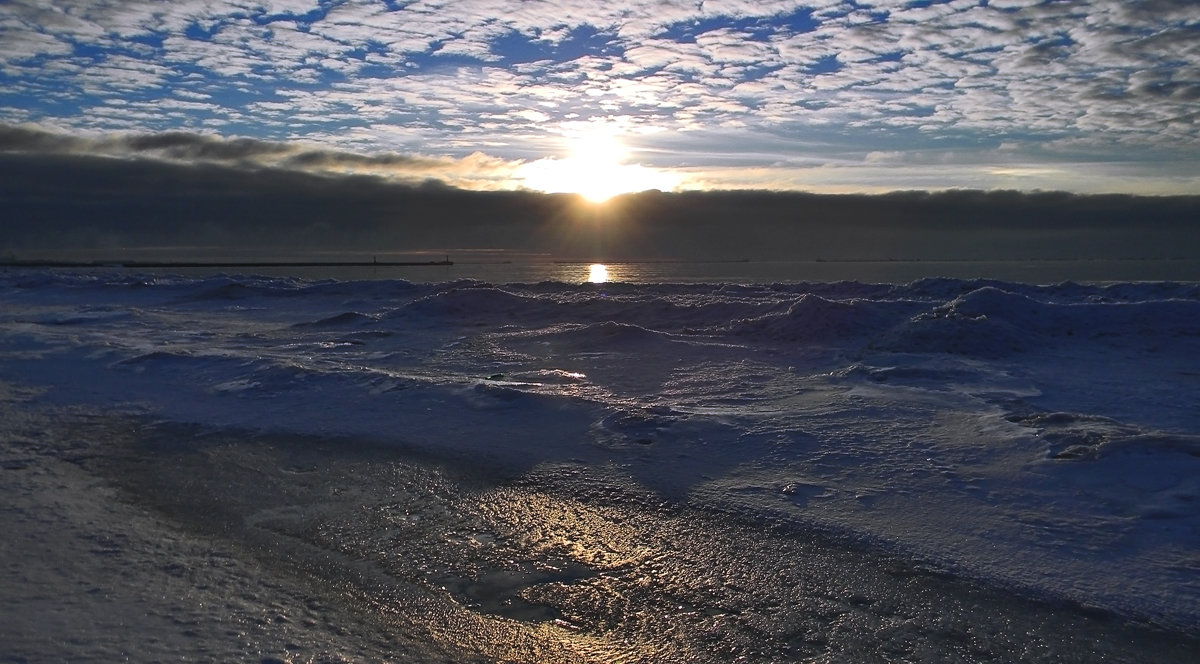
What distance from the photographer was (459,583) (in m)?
4.62

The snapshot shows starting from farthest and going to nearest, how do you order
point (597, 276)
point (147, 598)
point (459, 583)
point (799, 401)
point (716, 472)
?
point (597, 276) < point (799, 401) < point (716, 472) < point (459, 583) < point (147, 598)

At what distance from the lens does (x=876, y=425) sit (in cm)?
785

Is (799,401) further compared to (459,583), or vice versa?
(799,401)

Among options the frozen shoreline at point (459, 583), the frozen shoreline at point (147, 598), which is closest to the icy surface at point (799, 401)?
the frozen shoreline at point (459, 583)

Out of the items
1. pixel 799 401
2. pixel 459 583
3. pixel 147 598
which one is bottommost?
pixel 459 583

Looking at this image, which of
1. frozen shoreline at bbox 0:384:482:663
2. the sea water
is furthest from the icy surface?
frozen shoreline at bbox 0:384:482:663

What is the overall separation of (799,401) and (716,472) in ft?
9.10

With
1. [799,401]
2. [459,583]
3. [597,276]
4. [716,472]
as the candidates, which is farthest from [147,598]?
[597,276]

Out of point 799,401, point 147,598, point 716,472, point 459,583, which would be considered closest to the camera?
point 147,598

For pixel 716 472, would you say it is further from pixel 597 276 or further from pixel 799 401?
pixel 597 276

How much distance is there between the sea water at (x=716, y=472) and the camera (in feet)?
14.2

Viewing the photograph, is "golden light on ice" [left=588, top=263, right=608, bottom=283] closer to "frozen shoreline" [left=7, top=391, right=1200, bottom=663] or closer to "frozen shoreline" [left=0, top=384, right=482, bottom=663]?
"frozen shoreline" [left=7, top=391, right=1200, bottom=663]

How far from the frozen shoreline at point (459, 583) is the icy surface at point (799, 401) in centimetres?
44

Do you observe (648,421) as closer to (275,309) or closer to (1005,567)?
(1005,567)
